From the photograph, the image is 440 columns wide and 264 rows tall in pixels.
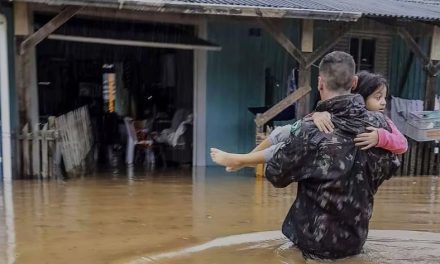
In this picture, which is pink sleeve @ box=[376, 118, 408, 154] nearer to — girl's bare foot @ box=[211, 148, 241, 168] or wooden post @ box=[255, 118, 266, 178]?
girl's bare foot @ box=[211, 148, 241, 168]

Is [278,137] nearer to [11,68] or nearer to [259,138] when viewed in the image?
[259,138]

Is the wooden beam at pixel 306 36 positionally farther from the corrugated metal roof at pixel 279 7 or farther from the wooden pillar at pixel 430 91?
the wooden pillar at pixel 430 91

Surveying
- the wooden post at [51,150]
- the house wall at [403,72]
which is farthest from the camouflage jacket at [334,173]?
the house wall at [403,72]

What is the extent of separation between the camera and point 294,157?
126 inches

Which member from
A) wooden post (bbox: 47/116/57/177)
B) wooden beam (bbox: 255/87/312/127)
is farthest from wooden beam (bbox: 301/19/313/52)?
A: wooden post (bbox: 47/116/57/177)

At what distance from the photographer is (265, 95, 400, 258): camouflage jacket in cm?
318

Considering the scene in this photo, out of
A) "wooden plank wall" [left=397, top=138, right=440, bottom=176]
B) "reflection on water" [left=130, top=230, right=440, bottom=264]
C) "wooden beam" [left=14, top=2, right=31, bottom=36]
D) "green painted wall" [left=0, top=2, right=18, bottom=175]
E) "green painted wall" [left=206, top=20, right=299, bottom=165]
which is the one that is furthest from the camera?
"green painted wall" [left=206, top=20, right=299, bottom=165]

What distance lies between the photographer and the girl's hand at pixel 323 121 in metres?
3.17

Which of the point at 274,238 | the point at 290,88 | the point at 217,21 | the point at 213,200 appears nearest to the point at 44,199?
the point at 213,200

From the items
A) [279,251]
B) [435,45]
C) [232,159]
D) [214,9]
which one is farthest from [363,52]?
[232,159]

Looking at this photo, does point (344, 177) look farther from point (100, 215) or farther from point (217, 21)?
point (217, 21)

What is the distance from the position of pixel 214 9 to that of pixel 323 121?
17.0ft

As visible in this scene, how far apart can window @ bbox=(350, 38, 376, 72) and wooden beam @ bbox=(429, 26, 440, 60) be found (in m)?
1.90

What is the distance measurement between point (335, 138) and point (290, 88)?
7957 mm
